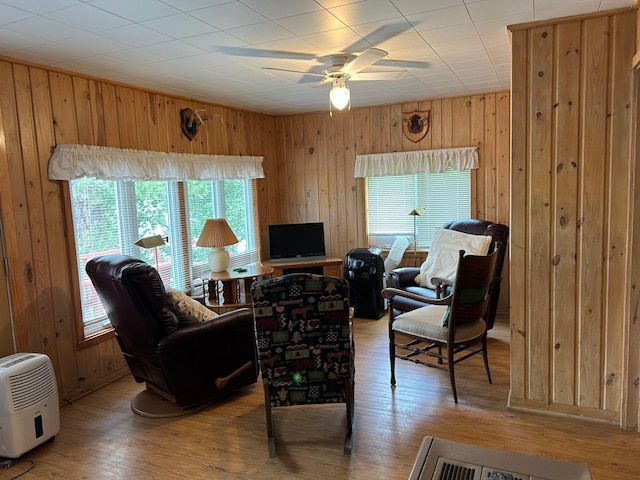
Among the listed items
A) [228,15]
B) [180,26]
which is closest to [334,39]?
[228,15]

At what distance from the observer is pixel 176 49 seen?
3.04m

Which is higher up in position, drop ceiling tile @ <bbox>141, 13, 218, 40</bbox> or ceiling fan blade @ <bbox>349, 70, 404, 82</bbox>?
drop ceiling tile @ <bbox>141, 13, 218, 40</bbox>

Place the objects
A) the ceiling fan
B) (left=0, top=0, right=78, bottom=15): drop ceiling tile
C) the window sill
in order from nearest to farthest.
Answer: (left=0, top=0, right=78, bottom=15): drop ceiling tile, the ceiling fan, the window sill

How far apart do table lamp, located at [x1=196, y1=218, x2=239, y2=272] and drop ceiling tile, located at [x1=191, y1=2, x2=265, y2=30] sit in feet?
6.66

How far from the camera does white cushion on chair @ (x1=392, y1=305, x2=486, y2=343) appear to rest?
10.7 feet

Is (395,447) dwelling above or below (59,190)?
below

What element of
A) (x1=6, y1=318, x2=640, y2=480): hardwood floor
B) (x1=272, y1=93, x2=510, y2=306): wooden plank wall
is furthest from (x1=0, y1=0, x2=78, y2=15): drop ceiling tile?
(x1=272, y1=93, x2=510, y2=306): wooden plank wall

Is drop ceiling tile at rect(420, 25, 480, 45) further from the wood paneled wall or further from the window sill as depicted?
the window sill

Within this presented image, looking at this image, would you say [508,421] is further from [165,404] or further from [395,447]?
[165,404]

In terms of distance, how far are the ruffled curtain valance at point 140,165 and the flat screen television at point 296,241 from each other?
0.76 meters

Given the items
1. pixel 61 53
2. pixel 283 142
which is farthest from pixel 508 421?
pixel 283 142

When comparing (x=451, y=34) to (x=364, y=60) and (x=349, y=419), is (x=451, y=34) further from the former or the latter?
(x=349, y=419)

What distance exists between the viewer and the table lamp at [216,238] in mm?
4320

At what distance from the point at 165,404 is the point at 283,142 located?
3.76 m
